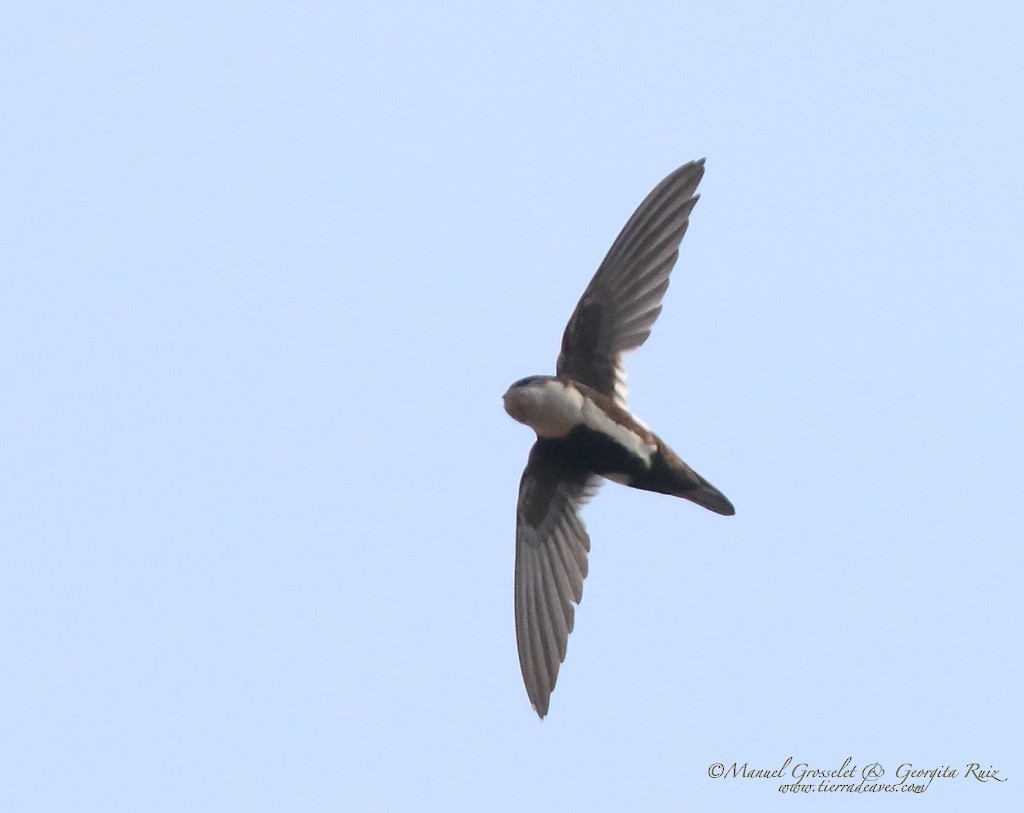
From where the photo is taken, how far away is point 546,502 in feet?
15.7

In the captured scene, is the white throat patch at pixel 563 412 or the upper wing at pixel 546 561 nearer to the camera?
the white throat patch at pixel 563 412

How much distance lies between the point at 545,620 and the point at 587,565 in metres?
0.20

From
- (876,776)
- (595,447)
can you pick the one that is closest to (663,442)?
(595,447)

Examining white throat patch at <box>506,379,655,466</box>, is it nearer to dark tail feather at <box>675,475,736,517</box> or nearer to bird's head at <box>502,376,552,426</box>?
bird's head at <box>502,376,552,426</box>

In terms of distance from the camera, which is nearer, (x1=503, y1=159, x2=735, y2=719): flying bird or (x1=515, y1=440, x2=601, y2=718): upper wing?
(x1=503, y1=159, x2=735, y2=719): flying bird

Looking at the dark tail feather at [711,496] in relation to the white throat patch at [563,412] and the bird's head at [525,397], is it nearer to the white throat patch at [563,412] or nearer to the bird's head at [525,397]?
the white throat patch at [563,412]

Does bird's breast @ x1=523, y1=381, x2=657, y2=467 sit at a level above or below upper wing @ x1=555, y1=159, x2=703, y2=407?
below

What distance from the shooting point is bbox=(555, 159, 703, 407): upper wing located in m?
4.62

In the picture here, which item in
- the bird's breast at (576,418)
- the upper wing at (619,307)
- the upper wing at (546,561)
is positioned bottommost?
the upper wing at (546,561)

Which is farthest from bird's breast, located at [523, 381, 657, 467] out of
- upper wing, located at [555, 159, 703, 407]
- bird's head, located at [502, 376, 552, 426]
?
upper wing, located at [555, 159, 703, 407]

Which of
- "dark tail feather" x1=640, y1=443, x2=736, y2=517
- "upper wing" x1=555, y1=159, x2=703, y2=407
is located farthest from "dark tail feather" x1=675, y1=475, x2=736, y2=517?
"upper wing" x1=555, y1=159, x2=703, y2=407

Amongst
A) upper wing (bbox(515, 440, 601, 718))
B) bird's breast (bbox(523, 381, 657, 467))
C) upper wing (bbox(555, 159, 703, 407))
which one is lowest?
upper wing (bbox(515, 440, 601, 718))

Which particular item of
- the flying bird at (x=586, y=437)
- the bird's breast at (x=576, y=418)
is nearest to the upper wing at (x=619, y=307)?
the flying bird at (x=586, y=437)

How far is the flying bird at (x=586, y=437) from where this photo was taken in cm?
450
